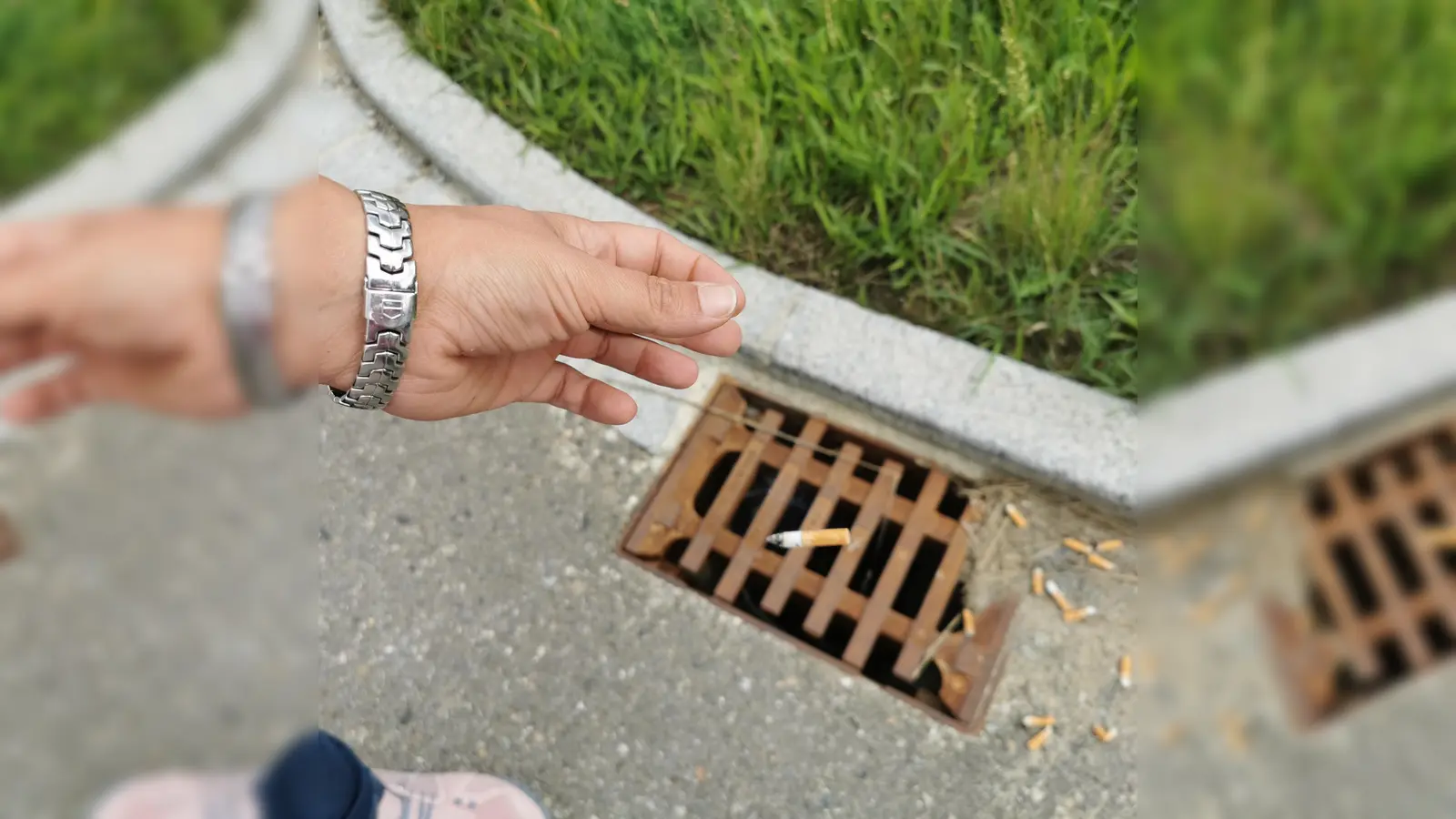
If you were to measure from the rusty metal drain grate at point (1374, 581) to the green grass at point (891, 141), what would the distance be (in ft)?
1.52

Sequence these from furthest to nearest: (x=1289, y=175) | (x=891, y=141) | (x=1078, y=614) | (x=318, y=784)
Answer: (x=891, y=141)
(x=1289, y=175)
(x=1078, y=614)
(x=318, y=784)

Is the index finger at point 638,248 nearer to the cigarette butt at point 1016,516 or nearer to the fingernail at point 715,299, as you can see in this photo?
the fingernail at point 715,299

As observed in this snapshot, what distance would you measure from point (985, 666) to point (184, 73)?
4.88 feet

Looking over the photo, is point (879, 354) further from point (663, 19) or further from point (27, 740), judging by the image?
point (27, 740)

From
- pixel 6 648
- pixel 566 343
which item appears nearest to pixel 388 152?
pixel 566 343

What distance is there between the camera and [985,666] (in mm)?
1601

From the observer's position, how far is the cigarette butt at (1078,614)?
1633 mm

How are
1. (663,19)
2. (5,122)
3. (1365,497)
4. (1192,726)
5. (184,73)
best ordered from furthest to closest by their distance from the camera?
(663,19) < (1365,497) < (1192,726) < (184,73) < (5,122)

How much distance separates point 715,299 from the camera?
4.44 ft

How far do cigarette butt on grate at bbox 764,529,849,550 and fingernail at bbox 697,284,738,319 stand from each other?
547 mm

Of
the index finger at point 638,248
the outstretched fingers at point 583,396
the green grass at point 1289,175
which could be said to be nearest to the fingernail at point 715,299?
the index finger at point 638,248

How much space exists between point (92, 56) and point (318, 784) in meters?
0.72

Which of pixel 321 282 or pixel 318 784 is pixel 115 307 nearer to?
pixel 321 282

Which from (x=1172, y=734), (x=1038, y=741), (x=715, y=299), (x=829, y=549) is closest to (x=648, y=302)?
(x=715, y=299)
